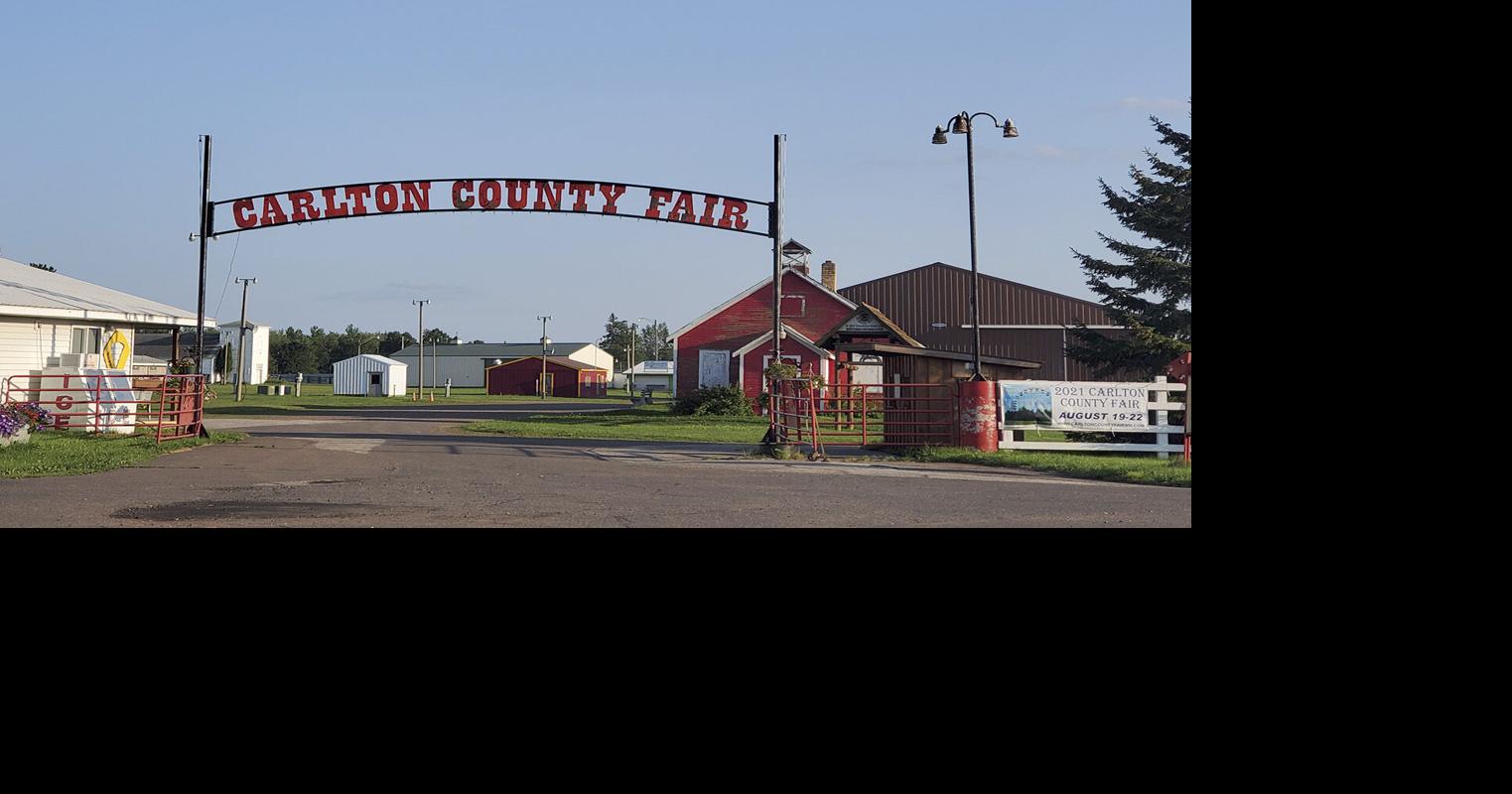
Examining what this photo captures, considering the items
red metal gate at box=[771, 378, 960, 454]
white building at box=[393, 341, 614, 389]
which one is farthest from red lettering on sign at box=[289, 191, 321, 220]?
white building at box=[393, 341, 614, 389]

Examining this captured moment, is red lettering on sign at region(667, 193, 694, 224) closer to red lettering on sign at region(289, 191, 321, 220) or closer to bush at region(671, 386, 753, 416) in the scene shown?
red lettering on sign at region(289, 191, 321, 220)

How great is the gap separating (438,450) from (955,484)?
31.3ft

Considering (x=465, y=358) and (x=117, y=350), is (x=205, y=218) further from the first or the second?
(x=465, y=358)

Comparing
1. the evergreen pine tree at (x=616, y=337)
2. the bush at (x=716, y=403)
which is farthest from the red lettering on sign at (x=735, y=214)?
the evergreen pine tree at (x=616, y=337)

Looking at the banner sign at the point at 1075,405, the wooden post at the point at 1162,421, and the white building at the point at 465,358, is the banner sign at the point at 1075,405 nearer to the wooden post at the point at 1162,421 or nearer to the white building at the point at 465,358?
the wooden post at the point at 1162,421

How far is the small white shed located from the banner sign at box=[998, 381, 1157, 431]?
211ft

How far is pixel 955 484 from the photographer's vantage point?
15930 mm

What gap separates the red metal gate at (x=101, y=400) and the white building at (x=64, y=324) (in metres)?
0.56

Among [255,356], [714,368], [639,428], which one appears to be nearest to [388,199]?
[639,428]

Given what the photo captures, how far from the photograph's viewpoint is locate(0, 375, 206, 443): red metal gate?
23.0m

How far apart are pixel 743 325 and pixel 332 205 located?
26.2 metres

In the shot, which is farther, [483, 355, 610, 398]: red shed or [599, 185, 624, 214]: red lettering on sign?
[483, 355, 610, 398]: red shed

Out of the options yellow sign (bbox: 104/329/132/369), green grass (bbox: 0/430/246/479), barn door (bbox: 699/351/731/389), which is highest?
barn door (bbox: 699/351/731/389)

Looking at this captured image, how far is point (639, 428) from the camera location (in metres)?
32.7
